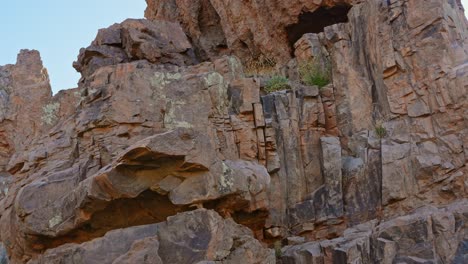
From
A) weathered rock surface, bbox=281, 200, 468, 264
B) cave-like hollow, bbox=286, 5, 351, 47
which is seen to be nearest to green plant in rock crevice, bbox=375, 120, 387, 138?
weathered rock surface, bbox=281, 200, 468, 264

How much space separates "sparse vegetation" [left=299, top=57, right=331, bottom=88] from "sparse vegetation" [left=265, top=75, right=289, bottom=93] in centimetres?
60

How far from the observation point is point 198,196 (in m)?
7.10

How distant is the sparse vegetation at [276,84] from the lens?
10.5 meters

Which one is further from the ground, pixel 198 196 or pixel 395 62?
pixel 395 62

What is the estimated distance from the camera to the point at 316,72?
440 inches

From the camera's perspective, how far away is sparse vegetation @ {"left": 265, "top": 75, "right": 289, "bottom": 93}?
1051 cm

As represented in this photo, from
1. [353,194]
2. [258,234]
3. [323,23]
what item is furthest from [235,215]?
[323,23]

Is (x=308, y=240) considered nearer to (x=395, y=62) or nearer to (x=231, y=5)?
(x=395, y=62)

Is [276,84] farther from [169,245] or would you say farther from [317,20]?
[317,20]

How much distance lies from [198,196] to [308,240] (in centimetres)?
298

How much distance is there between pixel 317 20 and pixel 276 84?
5.38m

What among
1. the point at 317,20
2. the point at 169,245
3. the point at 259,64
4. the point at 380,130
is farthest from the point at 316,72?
the point at 169,245

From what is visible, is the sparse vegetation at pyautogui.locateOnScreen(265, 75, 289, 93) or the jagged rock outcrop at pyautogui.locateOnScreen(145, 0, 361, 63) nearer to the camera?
the sparse vegetation at pyautogui.locateOnScreen(265, 75, 289, 93)

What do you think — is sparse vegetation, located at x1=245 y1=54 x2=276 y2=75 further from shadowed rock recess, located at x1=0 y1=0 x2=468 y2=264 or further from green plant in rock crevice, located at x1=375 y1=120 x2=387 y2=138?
green plant in rock crevice, located at x1=375 y1=120 x2=387 y2=138
